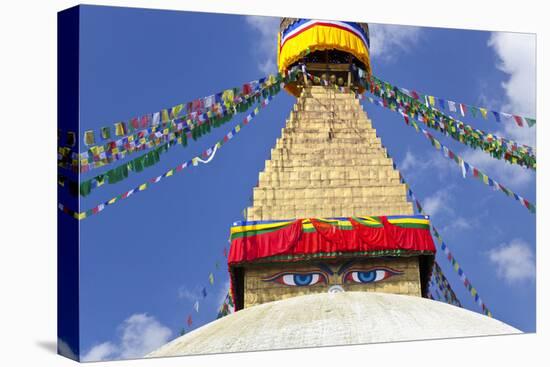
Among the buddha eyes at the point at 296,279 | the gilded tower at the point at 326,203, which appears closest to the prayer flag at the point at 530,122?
the gilded tower at the point at 326,203

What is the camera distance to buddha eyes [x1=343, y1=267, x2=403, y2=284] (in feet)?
42.7

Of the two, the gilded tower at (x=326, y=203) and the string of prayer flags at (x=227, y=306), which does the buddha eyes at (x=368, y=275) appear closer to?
the gilded tower at (x=326, y=203)

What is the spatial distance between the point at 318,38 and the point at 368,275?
9.62ft

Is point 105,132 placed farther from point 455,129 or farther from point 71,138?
point 455,129

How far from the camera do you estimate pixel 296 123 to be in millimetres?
13555

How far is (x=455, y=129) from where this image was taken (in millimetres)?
13930

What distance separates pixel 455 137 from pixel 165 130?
3928 mm

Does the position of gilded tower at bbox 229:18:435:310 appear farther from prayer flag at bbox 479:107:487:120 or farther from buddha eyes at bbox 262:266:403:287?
prayer flag at bbox 479:107:487:120

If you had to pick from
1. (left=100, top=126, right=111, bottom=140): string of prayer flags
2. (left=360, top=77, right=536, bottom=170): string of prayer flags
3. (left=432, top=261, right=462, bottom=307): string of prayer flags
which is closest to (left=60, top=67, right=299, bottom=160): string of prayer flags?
(left=100, top=126, right=111, bottom=140): string of prayer flags

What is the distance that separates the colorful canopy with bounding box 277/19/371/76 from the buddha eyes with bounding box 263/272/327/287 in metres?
2.50

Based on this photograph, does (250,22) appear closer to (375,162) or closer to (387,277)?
(375,162)

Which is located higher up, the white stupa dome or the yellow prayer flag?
the yellow prayer flag

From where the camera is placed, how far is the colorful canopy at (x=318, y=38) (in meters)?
13.0

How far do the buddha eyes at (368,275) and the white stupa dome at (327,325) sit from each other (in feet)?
1.66
